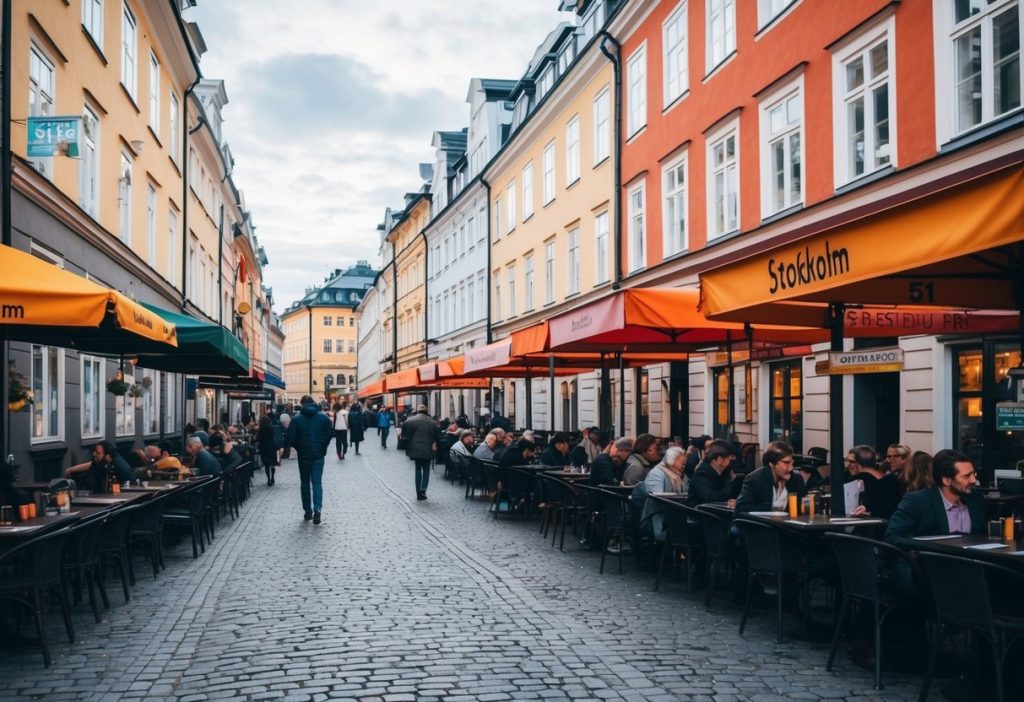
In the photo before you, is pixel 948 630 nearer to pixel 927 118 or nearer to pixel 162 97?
pixel 927 118

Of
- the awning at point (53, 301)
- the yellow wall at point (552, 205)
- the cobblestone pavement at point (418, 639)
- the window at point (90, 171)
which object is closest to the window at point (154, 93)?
the window at point (90, 171)

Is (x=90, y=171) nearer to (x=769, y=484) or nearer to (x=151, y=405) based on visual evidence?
(x=151, y=405)

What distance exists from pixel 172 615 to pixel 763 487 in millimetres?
5127

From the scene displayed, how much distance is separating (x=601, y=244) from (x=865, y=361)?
69.5ft

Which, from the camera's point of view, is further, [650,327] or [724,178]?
[724,178]

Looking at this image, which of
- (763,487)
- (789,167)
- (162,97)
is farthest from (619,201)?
(763,487)

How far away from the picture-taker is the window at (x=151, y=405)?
25.2 m

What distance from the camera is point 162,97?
26.4m

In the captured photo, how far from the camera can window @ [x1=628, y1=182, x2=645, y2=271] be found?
25625 millimetres

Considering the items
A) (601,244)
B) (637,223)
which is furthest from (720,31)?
(601,244)

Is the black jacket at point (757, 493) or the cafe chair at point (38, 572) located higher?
the black jacket at point (757, 493)

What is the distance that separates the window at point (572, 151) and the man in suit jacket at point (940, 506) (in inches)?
945

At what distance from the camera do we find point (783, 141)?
59.9 feet

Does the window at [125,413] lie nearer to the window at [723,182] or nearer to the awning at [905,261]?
the window at [723,182]
